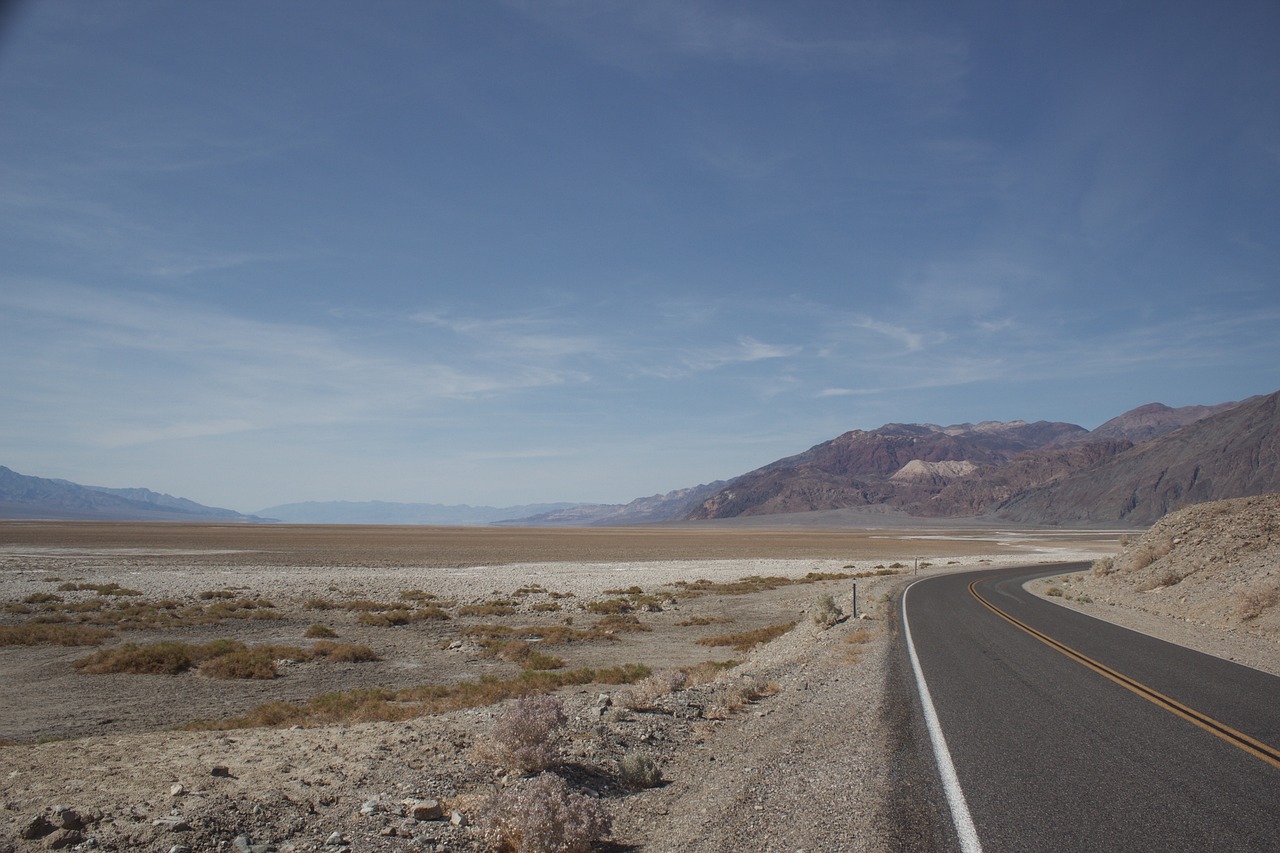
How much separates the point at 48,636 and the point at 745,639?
2044 cm

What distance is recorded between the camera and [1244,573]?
23.0 m

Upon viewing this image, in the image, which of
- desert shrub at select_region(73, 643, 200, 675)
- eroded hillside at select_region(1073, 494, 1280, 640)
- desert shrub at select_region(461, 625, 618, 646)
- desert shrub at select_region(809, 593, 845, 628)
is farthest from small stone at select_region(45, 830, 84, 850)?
eroded hillside at select_region(1073, 494, 1280, 640)

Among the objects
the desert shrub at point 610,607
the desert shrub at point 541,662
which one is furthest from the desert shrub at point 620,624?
the desert shrub at point 541,662

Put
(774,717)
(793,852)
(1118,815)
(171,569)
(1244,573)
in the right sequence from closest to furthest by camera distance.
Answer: (793,852), (1118,815), (774,717), (1244,573), (171,569)

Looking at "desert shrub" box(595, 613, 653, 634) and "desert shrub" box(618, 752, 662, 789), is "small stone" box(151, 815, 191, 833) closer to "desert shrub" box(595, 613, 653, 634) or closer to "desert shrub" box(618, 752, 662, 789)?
"desert shrub" box(618, 752, 662, 789)

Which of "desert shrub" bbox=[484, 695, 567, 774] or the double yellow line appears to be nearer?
the double yellow line

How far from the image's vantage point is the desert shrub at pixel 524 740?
26.0 feet

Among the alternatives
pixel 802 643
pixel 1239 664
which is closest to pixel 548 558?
pixel 802 643

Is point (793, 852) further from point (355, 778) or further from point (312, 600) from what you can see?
point (312, 600)

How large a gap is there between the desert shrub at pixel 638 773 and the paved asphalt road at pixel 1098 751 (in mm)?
2795

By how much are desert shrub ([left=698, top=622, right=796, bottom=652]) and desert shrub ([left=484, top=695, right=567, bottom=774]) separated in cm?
1352

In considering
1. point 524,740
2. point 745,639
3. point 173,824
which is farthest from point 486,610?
point 173,824

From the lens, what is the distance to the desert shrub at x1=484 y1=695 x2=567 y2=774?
7934 millimetres

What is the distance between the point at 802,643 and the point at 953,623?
14.7ft
